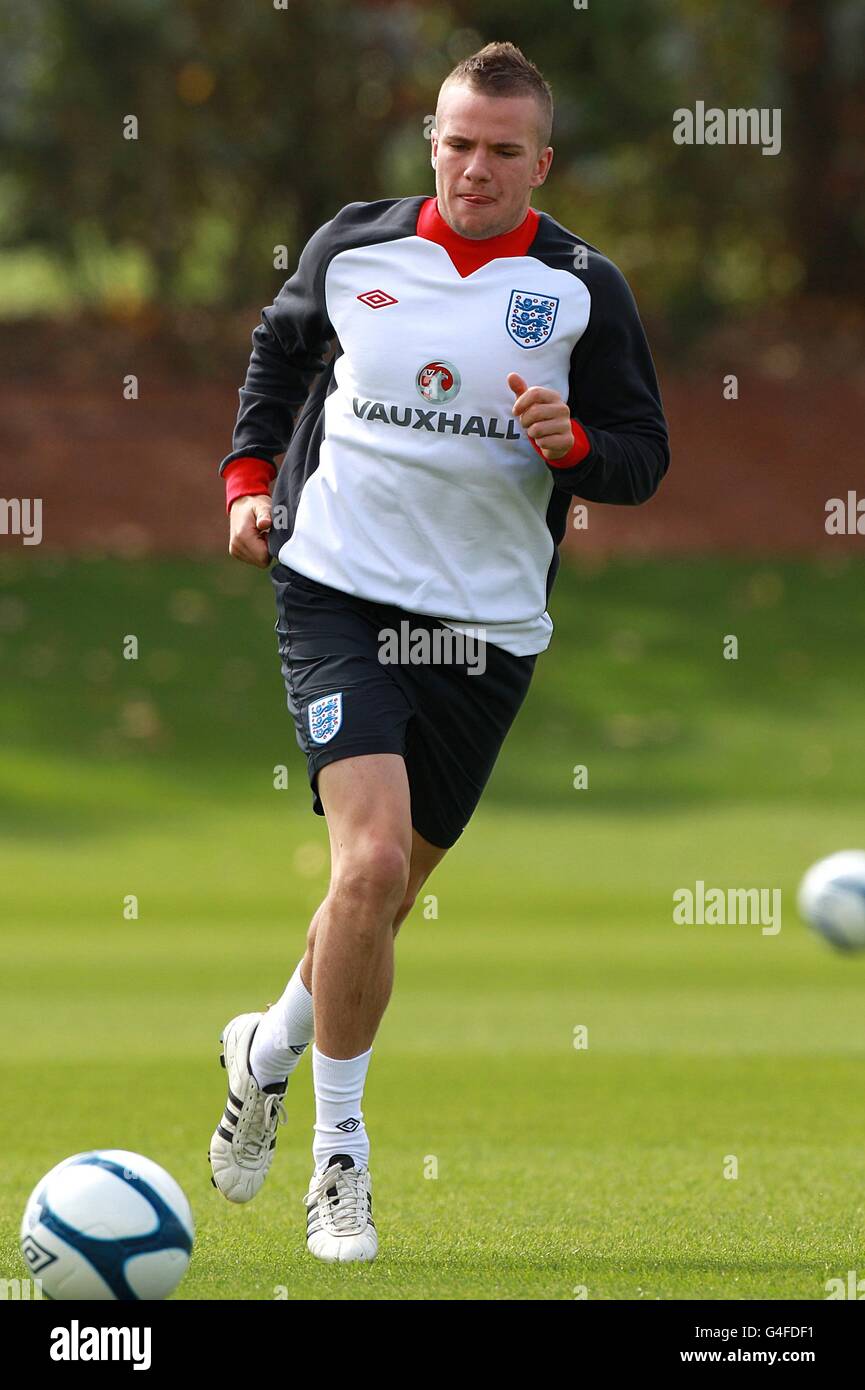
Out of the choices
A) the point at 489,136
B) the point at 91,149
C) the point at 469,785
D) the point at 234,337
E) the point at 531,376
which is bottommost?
the point at 469,785

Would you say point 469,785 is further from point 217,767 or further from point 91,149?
point 91,149

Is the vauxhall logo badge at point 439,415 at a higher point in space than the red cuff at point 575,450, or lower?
higher

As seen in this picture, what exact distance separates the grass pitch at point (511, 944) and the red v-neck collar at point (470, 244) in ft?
8.47

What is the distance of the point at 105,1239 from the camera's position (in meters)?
4.88

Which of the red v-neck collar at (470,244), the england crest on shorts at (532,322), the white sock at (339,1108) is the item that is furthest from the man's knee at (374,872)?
the red v-neck collar at (470,244)

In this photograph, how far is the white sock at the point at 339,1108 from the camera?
5.79 metres

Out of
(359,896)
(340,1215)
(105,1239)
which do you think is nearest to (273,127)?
(359,896)

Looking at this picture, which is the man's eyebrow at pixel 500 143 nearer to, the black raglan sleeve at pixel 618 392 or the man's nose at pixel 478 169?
the man's nose at pixel 478 169

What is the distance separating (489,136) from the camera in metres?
5.87

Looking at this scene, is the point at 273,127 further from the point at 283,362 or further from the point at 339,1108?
the point at 339,1108

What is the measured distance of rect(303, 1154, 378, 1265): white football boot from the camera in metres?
5.51

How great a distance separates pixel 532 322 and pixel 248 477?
1008 mm
